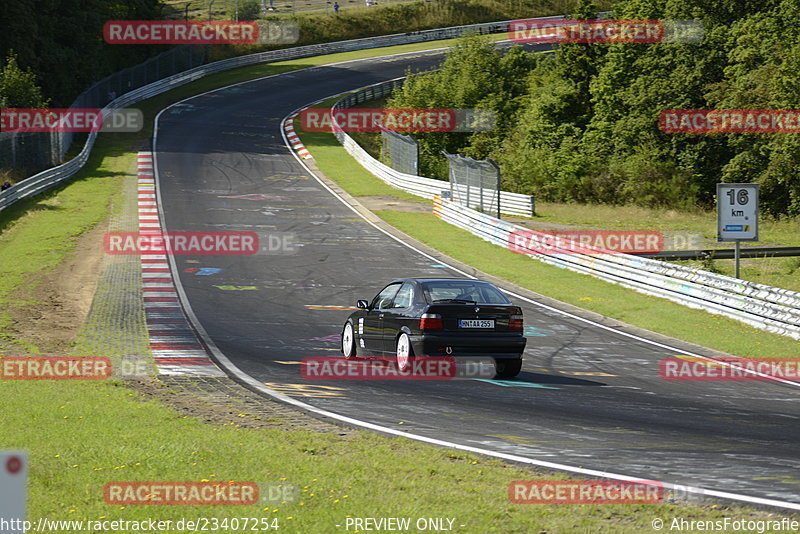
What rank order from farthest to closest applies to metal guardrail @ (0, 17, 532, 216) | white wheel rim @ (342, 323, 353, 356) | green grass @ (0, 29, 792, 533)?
metal guardrail @ (0, 17, 532, 216), white wheel rim @ (342, 323, 353, 356), green grass @ (0, 29, 792, 533)

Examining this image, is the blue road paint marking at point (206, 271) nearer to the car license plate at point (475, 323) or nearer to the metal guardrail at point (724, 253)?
the metal guardrail at point (724, 253)

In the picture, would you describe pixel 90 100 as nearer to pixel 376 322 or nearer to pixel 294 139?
pixel 294 139

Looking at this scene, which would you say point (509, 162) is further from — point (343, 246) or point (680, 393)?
point (680, 393)

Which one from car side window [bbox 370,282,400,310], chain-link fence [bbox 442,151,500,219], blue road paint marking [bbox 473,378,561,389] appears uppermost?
chain-link fence [bbox 442,151,500,219]

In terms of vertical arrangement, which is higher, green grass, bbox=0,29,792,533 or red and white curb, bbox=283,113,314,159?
red and white curb, bbox=283,113,314,159

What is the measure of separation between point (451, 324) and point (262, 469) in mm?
5938

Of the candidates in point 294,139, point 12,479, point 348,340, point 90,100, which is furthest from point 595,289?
point 90,100

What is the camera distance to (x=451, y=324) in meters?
13.3

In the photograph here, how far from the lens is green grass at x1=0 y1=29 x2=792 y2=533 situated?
6562 millimetres

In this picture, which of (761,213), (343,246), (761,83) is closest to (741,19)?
(761,83)

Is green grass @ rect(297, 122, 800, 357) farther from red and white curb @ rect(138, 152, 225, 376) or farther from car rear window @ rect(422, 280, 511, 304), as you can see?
red and white curb @ rect(138, 152, 225, 376)

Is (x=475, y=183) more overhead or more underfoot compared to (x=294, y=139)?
more underfoot

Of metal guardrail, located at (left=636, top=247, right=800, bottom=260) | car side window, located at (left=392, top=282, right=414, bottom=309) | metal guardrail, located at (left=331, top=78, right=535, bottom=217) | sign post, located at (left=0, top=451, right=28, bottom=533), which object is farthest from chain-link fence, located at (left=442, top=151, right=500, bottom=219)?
sign post, located at (left=0, top=451, right=28, bottom=533)

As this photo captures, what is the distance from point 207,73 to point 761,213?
50251 mm
